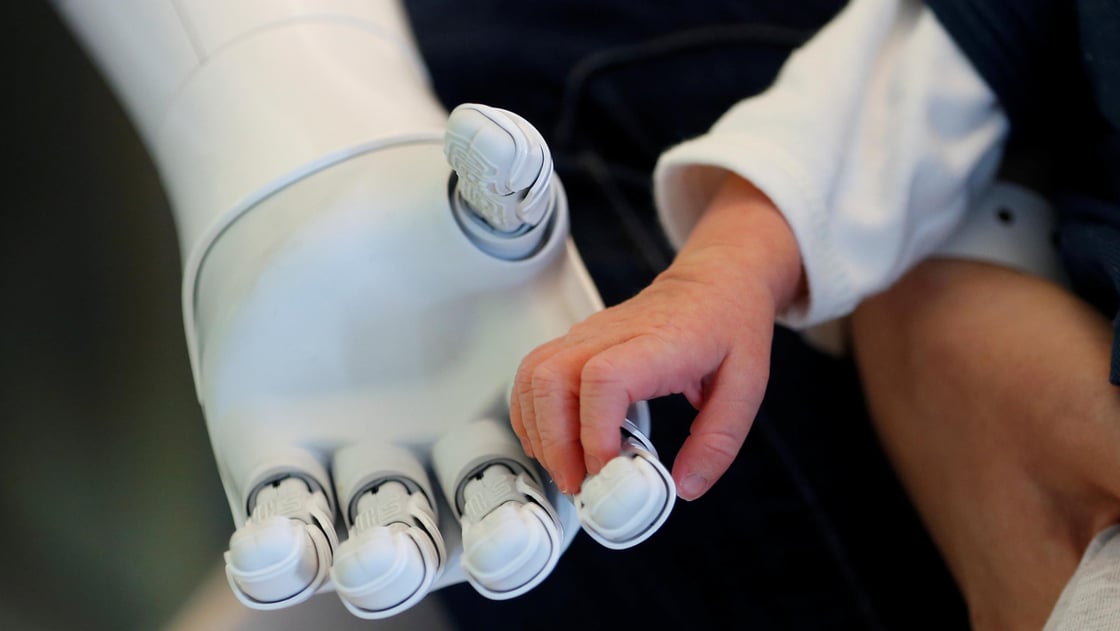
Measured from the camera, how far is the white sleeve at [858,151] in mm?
353

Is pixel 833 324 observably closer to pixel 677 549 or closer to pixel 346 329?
pixel 677 549

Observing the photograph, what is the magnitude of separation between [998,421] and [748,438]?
114mm

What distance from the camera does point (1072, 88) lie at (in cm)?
40

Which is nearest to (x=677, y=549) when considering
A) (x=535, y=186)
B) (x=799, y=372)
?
(x=799, y=372)

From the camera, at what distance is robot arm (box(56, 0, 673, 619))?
0.24m

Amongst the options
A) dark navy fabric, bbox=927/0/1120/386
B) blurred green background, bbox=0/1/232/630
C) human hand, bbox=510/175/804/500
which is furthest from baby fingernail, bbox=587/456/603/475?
dark navy fabric, bbox=927/0/1120/386

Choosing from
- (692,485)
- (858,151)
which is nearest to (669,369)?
(692,485)

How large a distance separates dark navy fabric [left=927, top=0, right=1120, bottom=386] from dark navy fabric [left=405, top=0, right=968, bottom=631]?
132mm

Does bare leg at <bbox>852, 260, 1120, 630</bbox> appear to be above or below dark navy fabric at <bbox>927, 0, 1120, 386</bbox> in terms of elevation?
below

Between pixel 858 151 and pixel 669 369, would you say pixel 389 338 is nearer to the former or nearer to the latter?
pixel 669 369

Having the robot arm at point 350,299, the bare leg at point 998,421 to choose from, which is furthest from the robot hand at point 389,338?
the bare leg at point 998,421

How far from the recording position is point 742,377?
0.28m

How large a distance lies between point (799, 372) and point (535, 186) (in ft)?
0.84

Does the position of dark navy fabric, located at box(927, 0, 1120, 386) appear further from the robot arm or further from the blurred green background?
the blurred green background
